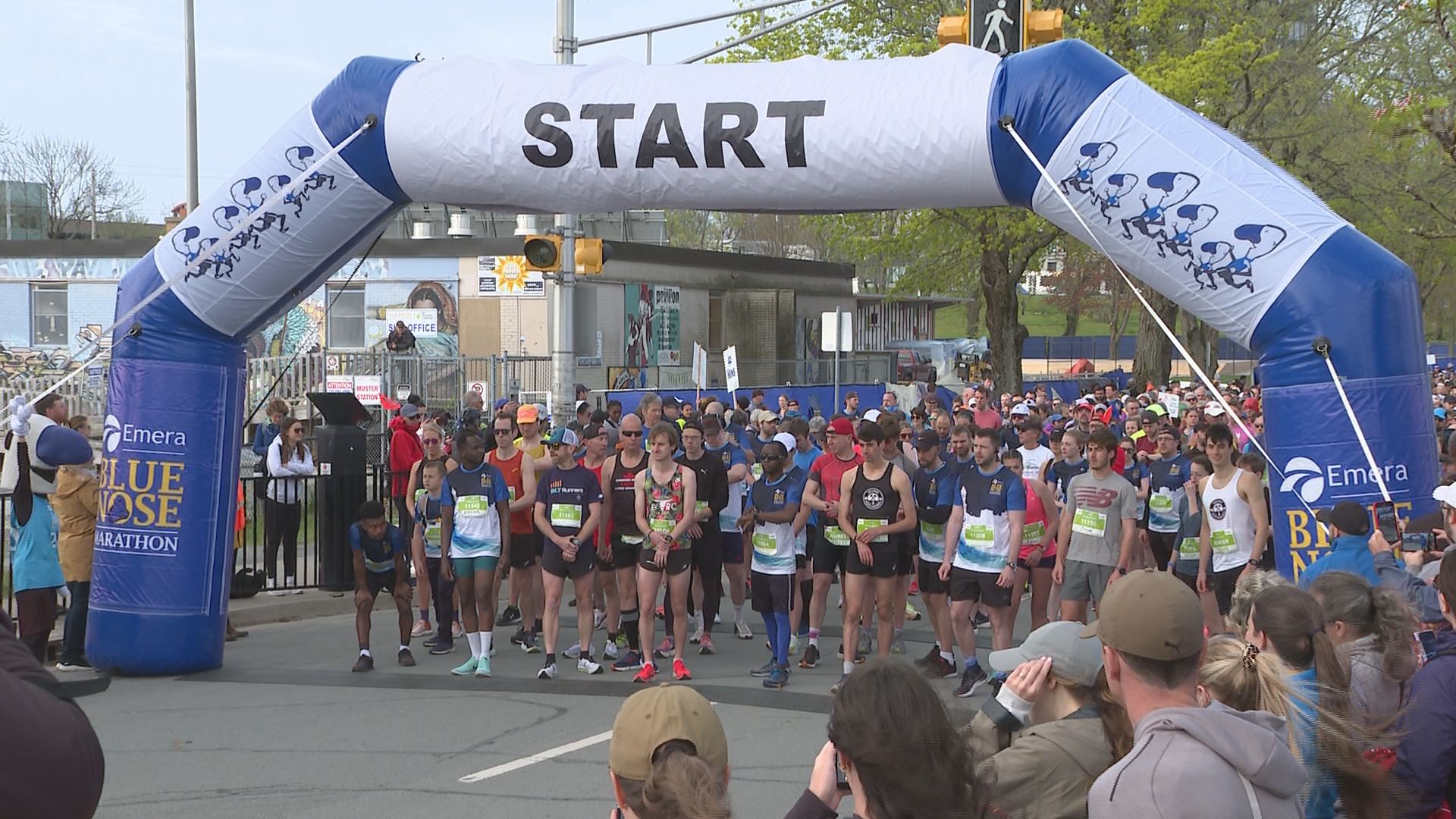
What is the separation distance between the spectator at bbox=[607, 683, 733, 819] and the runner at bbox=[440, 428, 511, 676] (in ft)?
25.4

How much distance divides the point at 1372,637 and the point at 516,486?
809 cm

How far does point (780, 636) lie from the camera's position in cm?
1043

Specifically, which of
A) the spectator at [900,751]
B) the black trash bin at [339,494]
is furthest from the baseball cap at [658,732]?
the black trash bin at [339,494]

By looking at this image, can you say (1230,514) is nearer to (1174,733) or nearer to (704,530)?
(704,530)

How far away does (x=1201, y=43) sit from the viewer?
34.0 metres

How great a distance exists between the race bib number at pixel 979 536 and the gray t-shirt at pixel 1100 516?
2.32 feet

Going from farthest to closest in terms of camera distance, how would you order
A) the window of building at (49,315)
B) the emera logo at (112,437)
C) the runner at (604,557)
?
the window of building at (49,315) → the runner at (604,557) → the emera logo at (112,437)

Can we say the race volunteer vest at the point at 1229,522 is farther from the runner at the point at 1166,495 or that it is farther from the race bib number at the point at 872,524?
the race bib number at the point at 872,524

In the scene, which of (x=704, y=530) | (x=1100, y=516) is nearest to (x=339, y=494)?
(x=704, y=530)

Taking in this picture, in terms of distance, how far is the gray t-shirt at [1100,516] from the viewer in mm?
10445

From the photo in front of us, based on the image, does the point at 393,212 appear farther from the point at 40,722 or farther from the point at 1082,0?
the point at 1082,0

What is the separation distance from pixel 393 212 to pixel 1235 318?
5.44m

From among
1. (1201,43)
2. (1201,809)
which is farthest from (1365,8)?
(1201,809)

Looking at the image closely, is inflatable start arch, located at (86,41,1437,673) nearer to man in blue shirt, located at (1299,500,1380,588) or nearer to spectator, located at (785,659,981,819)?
man in blue shirt, located at (1299,500,1380,588)
